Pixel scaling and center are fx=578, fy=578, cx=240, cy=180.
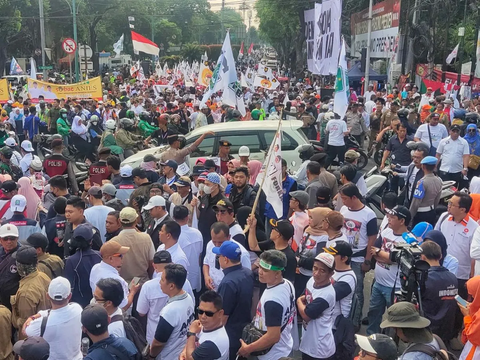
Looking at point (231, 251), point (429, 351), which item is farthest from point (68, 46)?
point (429, 351)

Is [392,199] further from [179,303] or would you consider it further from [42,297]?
[42,297]

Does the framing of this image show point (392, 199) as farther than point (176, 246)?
Yes

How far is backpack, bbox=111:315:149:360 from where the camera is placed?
4176 millimetres

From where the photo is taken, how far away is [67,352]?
413cm

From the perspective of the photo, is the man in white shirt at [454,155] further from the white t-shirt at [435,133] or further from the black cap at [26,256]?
the black cap at [26,256]

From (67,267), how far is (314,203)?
3408 mm

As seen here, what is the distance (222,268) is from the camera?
471 cm

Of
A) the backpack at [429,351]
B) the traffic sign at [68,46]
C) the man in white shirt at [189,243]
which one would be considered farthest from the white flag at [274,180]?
the traffic sign at [68,46]

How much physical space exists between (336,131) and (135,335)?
8.70 m

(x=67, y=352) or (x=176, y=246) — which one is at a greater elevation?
(x=176, y=246)

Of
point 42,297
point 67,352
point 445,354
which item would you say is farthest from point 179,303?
point 445,354

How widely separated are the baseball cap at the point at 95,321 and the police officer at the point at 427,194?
5013mm

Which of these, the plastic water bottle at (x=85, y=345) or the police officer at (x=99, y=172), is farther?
the police officer at (x=99, y=172)

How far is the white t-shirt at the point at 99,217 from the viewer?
21.1 ft
